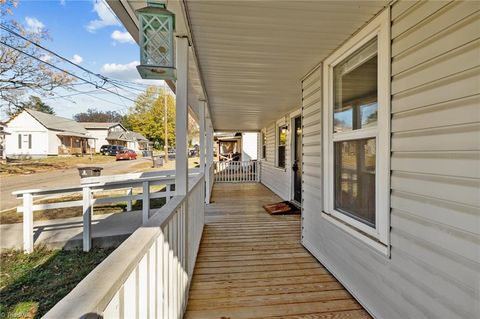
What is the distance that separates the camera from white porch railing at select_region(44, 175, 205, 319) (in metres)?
0.65

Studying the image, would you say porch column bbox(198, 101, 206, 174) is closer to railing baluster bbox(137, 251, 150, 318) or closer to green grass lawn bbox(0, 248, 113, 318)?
green grass lawn bbox(0, 248, 113, 318)

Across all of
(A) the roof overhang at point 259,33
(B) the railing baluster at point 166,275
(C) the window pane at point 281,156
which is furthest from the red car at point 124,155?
(B) the railing baluster at point 166,275

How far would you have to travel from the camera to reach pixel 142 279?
3.43ft

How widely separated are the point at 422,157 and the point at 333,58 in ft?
5.04

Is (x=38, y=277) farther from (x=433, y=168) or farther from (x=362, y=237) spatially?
(x=433, y=168)

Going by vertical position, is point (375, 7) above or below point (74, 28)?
below

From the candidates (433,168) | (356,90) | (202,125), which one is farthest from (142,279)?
(202,125)

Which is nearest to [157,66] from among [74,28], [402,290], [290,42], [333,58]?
[290,42]

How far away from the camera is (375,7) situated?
1862 mm

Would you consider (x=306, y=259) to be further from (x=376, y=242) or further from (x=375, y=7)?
(x=375, y=7)

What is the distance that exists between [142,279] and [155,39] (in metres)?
1.35

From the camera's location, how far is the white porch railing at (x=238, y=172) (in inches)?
430

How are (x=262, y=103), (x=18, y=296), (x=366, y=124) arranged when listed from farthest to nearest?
(x=262, y=103)
(x=18, y=296)
(x=366, y=124)

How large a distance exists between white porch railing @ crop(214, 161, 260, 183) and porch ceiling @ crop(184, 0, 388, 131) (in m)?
7.22
